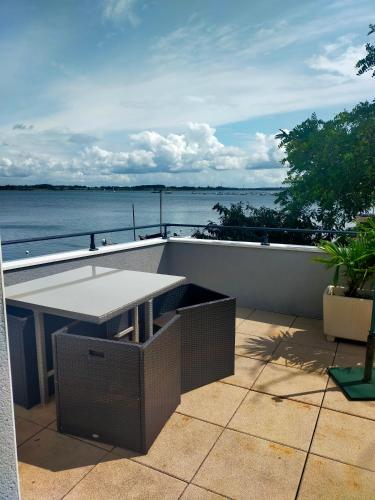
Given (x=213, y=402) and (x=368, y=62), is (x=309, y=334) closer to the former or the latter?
(x=213, y=402)

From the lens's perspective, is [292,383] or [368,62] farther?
[368,62]

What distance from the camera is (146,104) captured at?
230 inches

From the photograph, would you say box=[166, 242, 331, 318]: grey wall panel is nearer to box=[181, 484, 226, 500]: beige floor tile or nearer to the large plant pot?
the large plant pot

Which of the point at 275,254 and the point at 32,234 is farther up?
the point at 275,254

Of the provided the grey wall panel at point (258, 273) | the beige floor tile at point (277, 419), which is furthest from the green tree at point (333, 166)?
the beige floor tile at point (277, 419)

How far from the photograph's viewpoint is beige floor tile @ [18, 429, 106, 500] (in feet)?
5.58

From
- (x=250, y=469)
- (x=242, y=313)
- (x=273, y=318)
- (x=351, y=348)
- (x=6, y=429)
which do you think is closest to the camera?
(x=6, y=429)

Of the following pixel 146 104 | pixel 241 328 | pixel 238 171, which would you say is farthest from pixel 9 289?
pixel 238 171

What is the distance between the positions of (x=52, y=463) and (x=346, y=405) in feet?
6.36

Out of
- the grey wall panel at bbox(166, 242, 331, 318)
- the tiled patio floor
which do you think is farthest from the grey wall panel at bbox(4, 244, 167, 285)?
the tiled patio floor

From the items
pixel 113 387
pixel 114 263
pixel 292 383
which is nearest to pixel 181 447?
pixel 113 387

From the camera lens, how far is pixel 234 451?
197 cm

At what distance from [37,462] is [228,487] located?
1.05 m

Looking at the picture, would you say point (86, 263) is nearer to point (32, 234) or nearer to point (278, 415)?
point (278, 415)
